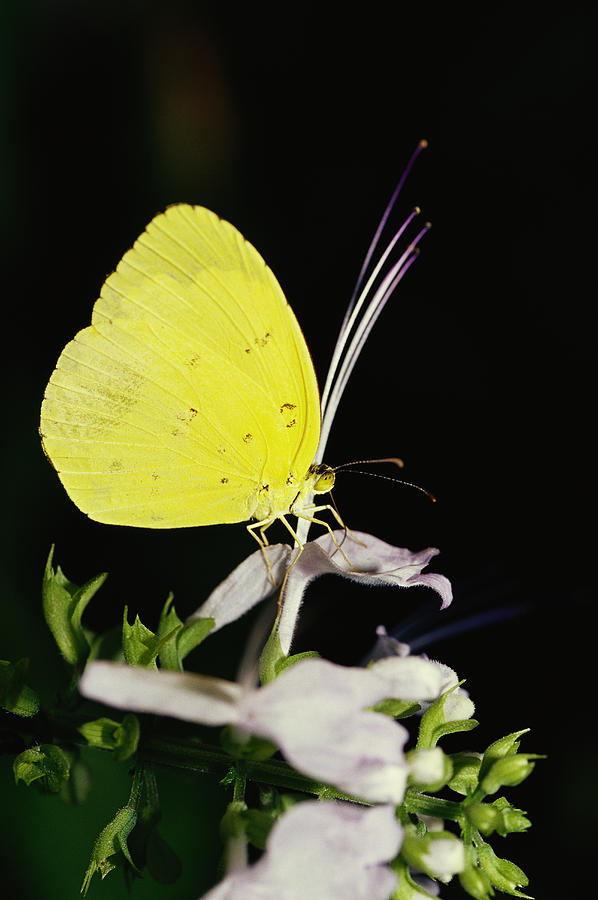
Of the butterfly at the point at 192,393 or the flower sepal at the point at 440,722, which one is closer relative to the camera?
the flower sepal at the point at 440,722

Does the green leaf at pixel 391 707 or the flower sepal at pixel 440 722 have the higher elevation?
the green leaf at pixel 391 707

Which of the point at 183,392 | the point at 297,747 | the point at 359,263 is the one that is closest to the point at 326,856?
the point at 297,747

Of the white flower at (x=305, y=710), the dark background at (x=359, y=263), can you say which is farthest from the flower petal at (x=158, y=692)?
the dark background at (x=359, y=263)

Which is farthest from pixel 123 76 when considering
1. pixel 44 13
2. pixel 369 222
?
pixel 369 222

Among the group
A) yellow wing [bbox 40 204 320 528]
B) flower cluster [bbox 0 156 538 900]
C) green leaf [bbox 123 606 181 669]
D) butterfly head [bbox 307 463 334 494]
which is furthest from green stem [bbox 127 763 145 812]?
butterfly head [bbox 307 463 334 494]

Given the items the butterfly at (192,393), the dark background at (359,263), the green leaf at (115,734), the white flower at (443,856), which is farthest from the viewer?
the dark background at (359,263)

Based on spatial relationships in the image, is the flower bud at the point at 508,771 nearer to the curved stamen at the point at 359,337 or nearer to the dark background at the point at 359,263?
the curved stamen at the point at 359,337

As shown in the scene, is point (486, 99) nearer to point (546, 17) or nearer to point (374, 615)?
point (546, 17)
